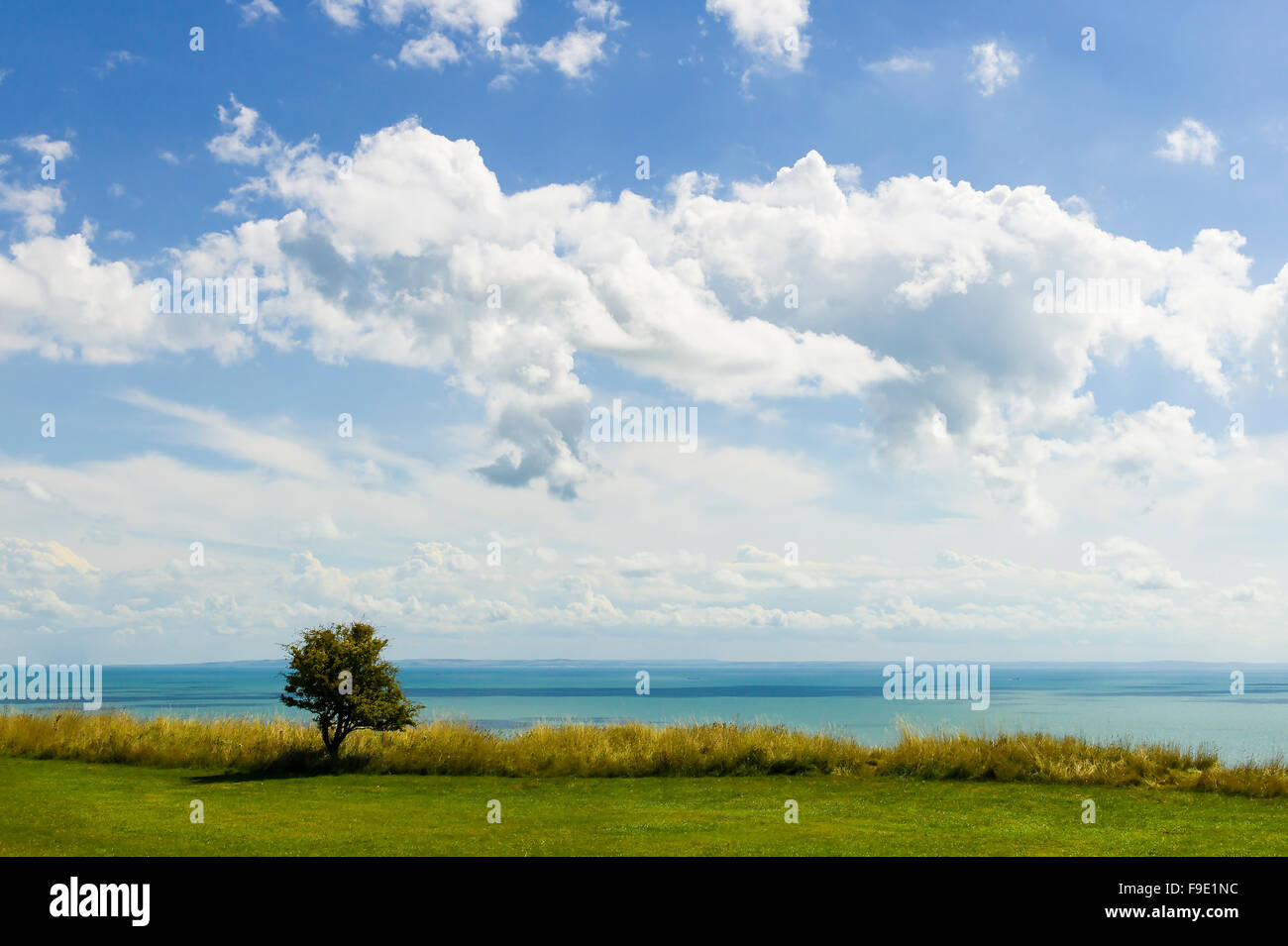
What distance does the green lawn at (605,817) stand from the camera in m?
14.2

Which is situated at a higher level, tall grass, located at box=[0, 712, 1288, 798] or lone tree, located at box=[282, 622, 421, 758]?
lone tree, located at box=[282, 622, 421, 758]

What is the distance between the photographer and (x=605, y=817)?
17344 mm

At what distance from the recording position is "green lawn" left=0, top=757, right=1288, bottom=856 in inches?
557

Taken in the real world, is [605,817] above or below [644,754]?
above

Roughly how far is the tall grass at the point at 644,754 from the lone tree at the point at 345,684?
113 centimetres

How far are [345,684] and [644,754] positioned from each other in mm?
7976

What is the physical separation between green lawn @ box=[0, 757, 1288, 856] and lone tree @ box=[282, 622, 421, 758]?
143cm

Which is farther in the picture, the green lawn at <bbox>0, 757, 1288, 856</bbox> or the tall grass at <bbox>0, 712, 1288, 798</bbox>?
the tall grass at <bbox>0, 712, 1288, 798</bbox>
